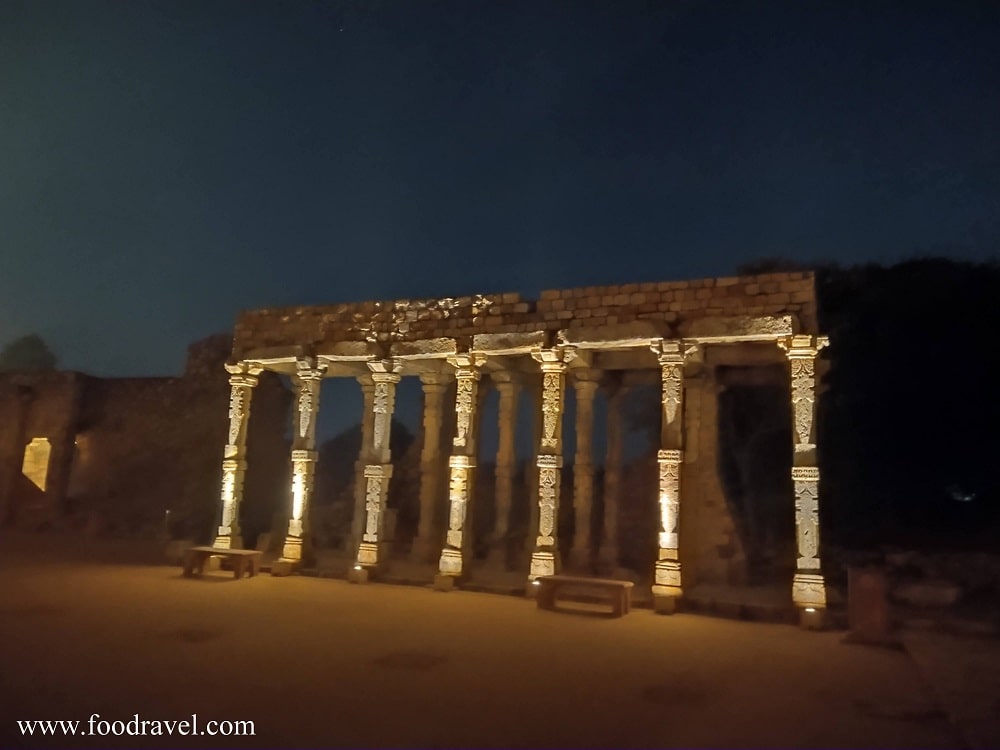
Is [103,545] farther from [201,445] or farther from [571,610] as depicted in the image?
[571,610]

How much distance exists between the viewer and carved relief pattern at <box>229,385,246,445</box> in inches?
577

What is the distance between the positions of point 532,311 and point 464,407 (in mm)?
2160

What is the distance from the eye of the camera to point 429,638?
8164mm

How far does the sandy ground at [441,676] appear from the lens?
5.08m

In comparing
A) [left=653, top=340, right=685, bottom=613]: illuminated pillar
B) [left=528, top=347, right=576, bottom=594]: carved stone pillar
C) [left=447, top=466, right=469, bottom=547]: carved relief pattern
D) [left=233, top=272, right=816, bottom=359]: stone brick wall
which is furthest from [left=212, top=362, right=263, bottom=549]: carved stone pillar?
[left=653, top=340, right=685, bottom=613]: illuminated pillar

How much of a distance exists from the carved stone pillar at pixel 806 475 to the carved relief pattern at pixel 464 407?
213 inches

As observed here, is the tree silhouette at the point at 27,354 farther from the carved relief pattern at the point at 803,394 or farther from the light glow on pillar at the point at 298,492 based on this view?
the carved relief pattern at the point at 803,394

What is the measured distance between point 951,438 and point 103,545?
24.6 metres

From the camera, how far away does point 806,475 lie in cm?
1026

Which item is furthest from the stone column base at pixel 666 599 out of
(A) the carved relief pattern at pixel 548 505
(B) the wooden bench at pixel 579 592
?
(A) the carved relief pattern at pixel 548 505

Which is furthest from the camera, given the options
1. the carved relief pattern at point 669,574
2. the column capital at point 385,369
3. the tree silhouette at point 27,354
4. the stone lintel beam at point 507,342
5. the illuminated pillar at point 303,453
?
the tree silhouette at point 27,354

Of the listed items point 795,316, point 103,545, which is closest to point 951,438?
point 795,316

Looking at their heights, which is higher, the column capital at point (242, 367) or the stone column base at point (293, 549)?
the column capital at point (242, 367)

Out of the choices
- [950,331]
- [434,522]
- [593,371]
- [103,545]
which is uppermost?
[950,331]
